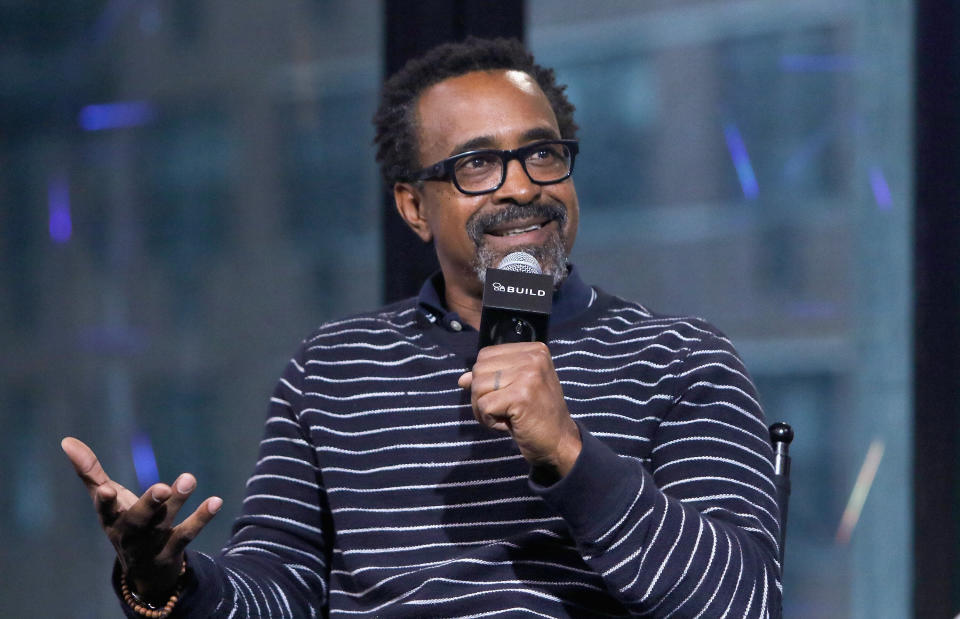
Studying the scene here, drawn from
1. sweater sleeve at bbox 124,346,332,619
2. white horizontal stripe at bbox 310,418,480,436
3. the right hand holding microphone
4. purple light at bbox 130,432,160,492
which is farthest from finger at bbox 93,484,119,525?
purple light at bbox 130,432,160,492

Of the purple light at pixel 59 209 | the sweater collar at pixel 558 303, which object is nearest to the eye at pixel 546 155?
the sweater collar at pixel 558 303

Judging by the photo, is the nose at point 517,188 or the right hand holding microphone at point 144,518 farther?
the nose at point 517,188

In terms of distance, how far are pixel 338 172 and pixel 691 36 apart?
0.86 meters

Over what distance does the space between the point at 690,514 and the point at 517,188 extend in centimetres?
48

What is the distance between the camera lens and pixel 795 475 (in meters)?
2.32

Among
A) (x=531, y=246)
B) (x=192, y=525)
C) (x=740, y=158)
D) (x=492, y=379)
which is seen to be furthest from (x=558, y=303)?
(x=740, y=158)

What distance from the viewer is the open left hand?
100cm

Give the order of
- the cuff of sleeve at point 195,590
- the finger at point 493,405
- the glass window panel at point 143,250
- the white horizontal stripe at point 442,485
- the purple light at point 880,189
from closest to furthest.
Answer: the finger at point 493,405 < the cuff of sleeve at point 195,590 < the white horizontal stripe at point 442,485 < the purple light at point 880,189 < the glass window panel at point 143,250

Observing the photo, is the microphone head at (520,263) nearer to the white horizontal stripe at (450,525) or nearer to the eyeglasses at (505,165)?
the eyeglasses at (505,165)

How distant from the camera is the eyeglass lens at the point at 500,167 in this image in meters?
1.38

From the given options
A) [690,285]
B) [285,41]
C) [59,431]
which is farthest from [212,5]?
[690,285]

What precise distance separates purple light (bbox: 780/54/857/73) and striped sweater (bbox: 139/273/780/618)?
1.09 meters

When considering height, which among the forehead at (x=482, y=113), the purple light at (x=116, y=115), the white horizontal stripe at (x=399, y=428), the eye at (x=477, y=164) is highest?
the purple light at (x=116, y=115)

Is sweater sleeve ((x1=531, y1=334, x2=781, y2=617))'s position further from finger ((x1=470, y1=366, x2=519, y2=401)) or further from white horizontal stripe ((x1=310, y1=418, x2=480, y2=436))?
white horizontal stripe ((x1=310, y1=418, x2=480, y2=436))
